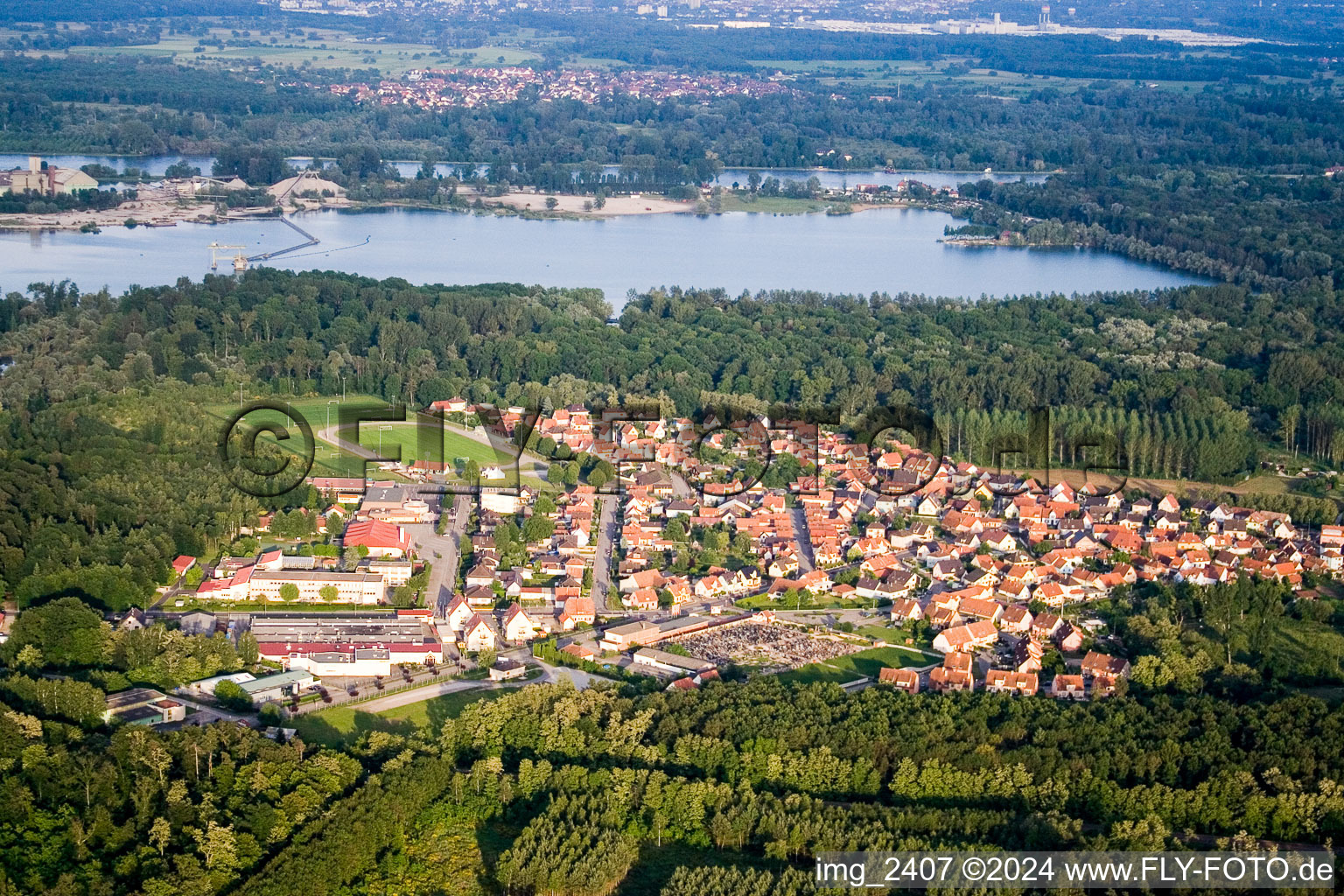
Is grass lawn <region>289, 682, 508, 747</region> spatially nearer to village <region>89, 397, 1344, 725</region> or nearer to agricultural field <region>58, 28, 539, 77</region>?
village <region>89, 397, 1344, 725</region>

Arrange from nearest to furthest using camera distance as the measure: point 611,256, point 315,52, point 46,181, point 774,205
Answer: point 611,256 < point 46,181 < point 774,205 < point 315,52

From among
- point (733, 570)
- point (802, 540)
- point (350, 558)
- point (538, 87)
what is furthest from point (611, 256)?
point (538, 87)

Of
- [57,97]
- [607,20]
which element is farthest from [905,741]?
[607,20]

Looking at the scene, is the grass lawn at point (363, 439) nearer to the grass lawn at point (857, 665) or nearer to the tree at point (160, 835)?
the grass lawn at point (857, 665)

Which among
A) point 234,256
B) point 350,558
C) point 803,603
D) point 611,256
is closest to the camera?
point 803,603

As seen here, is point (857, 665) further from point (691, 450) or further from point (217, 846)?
point (691, 450)

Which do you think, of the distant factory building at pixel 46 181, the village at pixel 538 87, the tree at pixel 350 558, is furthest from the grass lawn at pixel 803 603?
the village at pixel 538 87
